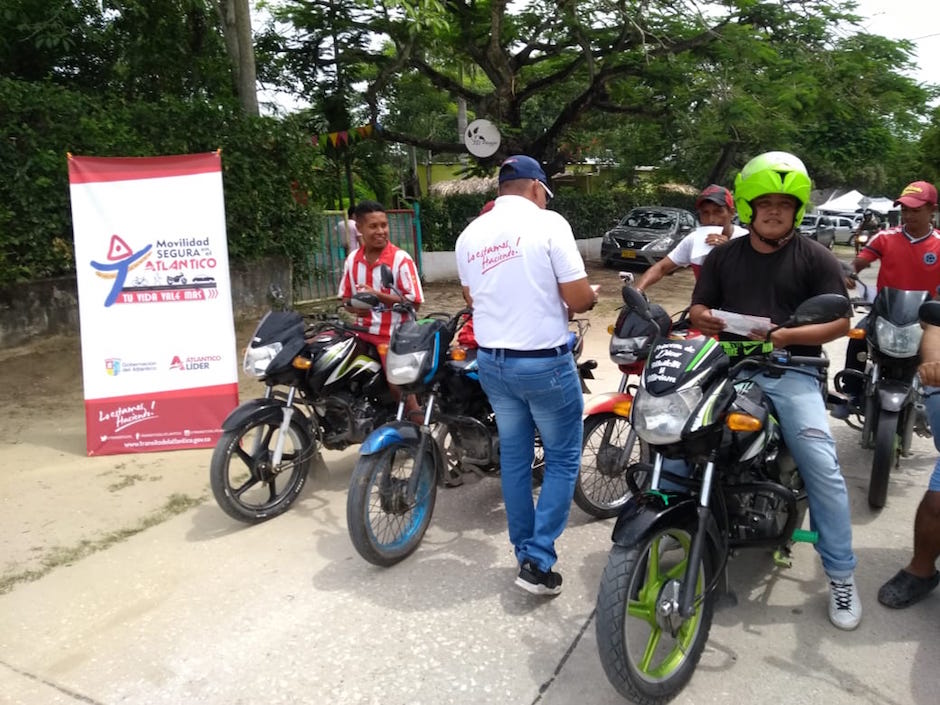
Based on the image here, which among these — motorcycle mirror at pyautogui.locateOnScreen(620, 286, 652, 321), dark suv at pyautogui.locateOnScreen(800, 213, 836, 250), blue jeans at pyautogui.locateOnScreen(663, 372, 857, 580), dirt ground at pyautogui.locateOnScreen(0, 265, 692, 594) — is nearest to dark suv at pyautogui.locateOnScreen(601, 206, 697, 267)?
dark suv at pyautogui.locateOnScreen(800, 213, 836, 250)

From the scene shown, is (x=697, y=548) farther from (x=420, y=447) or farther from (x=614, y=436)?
(x=614, y=436)

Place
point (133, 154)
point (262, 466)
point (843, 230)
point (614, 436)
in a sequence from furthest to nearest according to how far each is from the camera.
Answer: point (843, 230)
point (133, 154)
point (614, 436)
point (262, 466)

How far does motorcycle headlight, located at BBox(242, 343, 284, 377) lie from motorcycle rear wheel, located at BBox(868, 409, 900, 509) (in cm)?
323

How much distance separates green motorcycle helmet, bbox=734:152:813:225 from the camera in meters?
2.79

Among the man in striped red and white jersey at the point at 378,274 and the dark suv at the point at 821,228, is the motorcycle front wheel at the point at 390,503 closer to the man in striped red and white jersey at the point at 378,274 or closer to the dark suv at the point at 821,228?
the man in striped red and white jersey at the point at 378,274

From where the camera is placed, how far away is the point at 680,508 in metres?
2.50

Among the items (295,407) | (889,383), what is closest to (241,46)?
(295,407)

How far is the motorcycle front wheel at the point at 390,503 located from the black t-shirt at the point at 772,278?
1.51m

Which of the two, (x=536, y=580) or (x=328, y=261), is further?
(x=328, y=261)

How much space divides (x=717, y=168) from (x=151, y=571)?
62.1ft

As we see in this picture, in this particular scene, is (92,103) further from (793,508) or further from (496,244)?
(793,508)

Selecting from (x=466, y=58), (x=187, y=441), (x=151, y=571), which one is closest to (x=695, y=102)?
(x=466, y=58)

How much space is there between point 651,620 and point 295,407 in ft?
7.68

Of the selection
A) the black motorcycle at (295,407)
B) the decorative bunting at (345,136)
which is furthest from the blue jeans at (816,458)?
the decorative bunting at (345,136)
